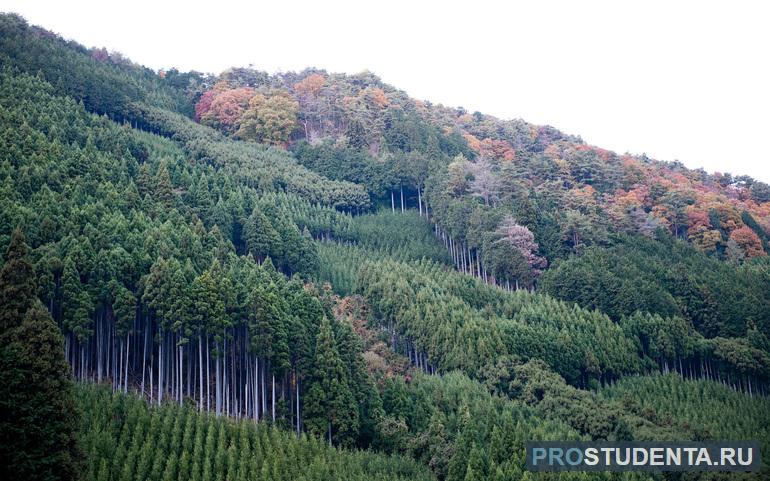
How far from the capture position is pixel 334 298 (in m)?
48.1

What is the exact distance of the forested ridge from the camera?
29.7 metres

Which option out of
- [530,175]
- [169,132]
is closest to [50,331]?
[169,132]

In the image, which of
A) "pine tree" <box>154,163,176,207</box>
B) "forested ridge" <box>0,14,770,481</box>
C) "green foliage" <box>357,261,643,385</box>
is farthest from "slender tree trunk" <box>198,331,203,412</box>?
"pine tree" <box>154,163,176,207</box>

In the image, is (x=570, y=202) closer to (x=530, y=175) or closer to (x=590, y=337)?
→ (x=530, y=175)

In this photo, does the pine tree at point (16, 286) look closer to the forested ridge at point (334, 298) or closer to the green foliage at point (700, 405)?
the forested ridge at point (334, 298)

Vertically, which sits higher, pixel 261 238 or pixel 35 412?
pixel 261 238

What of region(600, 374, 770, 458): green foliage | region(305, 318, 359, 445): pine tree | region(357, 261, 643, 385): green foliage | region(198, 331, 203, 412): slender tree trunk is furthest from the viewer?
region(357, 261, 643, 385): green foliage

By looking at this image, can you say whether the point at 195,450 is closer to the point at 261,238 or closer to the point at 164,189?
the point at 261,238

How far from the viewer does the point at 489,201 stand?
64312 mm

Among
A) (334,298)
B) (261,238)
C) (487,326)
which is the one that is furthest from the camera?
(261,238)

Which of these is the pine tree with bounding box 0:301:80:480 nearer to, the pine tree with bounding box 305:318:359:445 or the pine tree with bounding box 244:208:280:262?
the pine tree with bounding box 305:318:359:445

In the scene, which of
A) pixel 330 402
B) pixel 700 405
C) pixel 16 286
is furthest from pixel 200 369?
pixel 700 405

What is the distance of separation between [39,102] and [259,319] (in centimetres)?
3711

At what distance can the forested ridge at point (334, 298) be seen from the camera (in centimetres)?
2970
